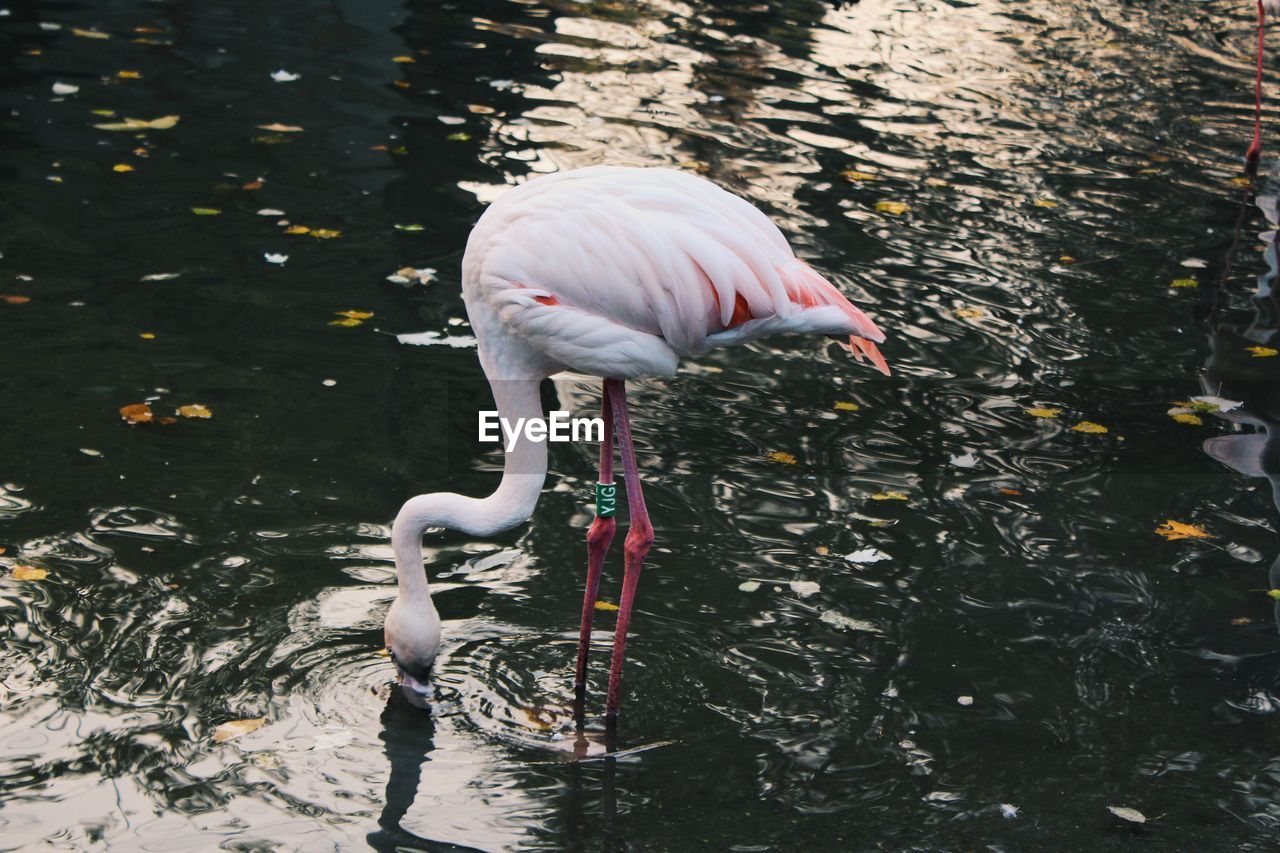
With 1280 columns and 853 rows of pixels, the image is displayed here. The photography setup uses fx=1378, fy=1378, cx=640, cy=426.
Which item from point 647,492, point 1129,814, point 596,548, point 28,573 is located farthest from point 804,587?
point 28,573

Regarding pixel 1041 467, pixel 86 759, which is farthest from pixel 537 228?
pixel 1041 467

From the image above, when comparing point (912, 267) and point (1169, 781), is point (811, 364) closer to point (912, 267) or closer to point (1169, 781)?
point (912, 267)

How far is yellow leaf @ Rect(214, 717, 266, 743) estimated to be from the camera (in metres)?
4.23

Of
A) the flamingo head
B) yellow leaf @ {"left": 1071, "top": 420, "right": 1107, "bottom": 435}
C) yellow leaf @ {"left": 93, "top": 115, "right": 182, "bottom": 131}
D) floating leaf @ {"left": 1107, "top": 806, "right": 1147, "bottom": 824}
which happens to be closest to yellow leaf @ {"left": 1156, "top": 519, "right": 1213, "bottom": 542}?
yellow leaf @ {"left": 1071, "top": 420, "right": 1107, "bottom": 435}

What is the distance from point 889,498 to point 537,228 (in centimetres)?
248

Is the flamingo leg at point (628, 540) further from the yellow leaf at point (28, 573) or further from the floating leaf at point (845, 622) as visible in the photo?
the yellow leaf at point (28, 573)

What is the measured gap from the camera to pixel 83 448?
227 inches

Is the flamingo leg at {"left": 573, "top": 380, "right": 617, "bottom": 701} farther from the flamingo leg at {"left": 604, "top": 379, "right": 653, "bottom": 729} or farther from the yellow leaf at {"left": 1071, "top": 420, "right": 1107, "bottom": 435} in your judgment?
the yellow leaf at {"left": 1071, "top": 420, "right": 1107, "bottom": 435}

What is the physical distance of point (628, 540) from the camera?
4.51 metres

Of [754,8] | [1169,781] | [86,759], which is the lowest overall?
[86,759]

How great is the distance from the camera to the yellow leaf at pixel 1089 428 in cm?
654

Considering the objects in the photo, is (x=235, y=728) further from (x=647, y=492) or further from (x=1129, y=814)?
(x=1129, y=814)

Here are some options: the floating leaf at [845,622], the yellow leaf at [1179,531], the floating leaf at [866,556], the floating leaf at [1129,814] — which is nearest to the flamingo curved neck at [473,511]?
the floating leaf at [845,622]

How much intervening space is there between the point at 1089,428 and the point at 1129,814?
9.11 feet
